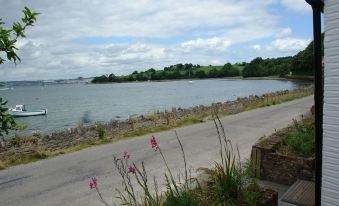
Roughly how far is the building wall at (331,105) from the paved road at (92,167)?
4918mm

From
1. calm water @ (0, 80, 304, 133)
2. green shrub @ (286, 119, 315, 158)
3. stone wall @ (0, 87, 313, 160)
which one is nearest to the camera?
green shrub @ (286, 119, 315, 158)

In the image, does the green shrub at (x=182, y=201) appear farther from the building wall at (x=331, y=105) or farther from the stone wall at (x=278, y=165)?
the stone wall at (x=278, y=165)

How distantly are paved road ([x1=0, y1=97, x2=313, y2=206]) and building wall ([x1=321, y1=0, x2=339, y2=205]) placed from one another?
4.92 metres

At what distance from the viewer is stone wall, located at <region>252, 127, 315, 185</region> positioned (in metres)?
6.94

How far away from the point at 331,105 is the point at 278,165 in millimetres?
3268

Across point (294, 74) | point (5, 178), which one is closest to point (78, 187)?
A: point (5, 178)

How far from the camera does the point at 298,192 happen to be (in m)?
6.25

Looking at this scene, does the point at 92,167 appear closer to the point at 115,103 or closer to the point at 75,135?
the point at 75,135

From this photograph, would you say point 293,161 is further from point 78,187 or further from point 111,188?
point 78,187

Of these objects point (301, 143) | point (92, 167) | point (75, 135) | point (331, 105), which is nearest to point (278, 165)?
point (301, 143)

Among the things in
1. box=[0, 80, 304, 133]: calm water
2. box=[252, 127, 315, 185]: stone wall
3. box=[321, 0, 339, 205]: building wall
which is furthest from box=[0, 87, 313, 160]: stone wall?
box=[321, 0, 339, 205]: building wall

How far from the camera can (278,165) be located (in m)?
7.43

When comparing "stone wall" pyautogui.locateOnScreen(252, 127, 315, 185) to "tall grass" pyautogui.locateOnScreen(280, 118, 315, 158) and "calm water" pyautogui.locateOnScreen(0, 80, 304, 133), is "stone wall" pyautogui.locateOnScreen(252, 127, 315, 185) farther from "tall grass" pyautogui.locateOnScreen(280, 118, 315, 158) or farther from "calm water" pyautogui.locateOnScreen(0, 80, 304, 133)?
"calm water" pyautogui.locateOnScreen(0, 80, 304, 133)

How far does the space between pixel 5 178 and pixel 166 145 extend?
5518 millimetres
